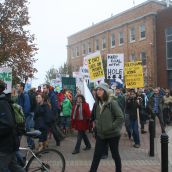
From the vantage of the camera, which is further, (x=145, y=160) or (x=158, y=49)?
(x=158, y=49)

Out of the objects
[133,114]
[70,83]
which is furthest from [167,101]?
[133,114]

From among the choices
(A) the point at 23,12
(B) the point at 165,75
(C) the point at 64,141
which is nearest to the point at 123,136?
(C) the point at 64,141

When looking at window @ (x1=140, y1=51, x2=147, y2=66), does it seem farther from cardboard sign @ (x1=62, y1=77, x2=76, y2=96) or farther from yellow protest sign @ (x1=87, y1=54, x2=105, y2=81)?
yellow protest sign @ (x1=87, y1=54, x2=105, y2=81)

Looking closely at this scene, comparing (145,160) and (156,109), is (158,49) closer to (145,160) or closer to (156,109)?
(156,109)

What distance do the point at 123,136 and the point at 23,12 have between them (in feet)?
51.9

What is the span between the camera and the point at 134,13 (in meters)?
41.1

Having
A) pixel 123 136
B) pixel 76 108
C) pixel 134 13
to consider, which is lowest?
pixel 123 136

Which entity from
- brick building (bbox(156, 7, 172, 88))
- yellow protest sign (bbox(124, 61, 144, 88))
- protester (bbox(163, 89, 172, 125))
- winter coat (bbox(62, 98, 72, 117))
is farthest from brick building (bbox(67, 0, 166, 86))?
winter coat (bbox(62, 98, 72, 117))

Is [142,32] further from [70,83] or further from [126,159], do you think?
[126,159]

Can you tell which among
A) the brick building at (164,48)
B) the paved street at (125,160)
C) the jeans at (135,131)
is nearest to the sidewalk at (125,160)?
the paved street at (125,160)

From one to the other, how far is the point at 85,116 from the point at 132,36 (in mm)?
31996

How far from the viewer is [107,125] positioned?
7008mm

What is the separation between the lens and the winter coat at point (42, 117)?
10.5 meters

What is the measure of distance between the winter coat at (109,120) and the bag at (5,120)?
2.19 metres
